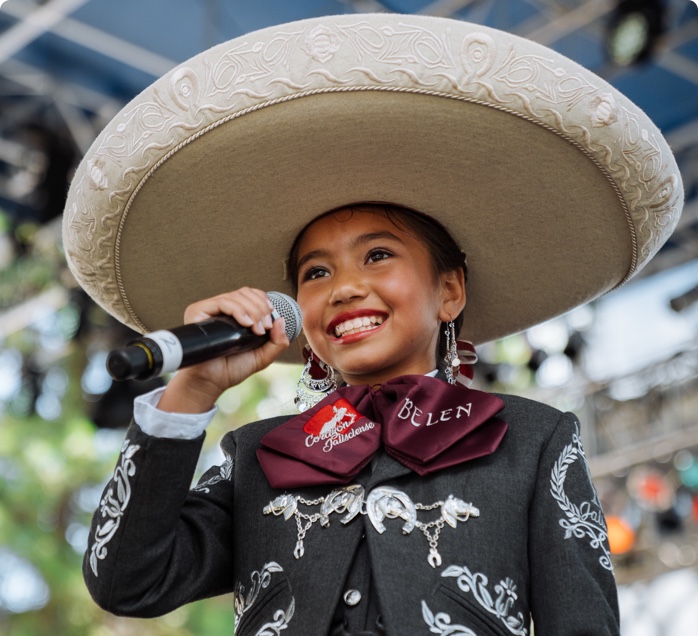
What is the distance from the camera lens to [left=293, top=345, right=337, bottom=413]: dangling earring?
2.22 metres

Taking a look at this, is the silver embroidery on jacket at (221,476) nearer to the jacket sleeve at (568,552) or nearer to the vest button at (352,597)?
the vest button at (352,597)

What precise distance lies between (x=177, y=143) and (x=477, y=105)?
0.48m

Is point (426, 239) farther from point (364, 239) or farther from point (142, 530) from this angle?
point (142, 530)

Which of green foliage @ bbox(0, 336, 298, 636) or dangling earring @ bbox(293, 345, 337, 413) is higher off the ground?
green foliage @ bbox(0, 336, 298, 636)

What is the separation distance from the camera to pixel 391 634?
1.63 metres

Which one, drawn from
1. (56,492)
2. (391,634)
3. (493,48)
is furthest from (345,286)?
(56,492)

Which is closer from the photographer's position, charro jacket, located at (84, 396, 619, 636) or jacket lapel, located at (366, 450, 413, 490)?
charro jacket, located at (84, 396, 619, 636)

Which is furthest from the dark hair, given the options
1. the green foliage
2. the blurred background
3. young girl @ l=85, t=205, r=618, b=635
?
the green foliage

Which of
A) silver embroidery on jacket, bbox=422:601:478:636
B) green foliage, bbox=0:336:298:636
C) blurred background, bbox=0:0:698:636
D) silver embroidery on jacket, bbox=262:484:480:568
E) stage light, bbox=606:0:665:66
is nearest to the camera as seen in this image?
silver embroidery on jacket, bbox=422:601:478:636

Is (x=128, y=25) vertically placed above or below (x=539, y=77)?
above

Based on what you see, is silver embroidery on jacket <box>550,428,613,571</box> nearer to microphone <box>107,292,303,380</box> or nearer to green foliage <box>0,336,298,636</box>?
microphone <box>107,292,303,380</box>

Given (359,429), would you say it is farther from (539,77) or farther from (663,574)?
(663,574)

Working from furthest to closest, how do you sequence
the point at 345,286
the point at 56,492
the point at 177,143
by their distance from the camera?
the point at 56,492 < the point at 345,286 < the point at 177,143

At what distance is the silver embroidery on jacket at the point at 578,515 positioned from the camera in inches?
68.7
